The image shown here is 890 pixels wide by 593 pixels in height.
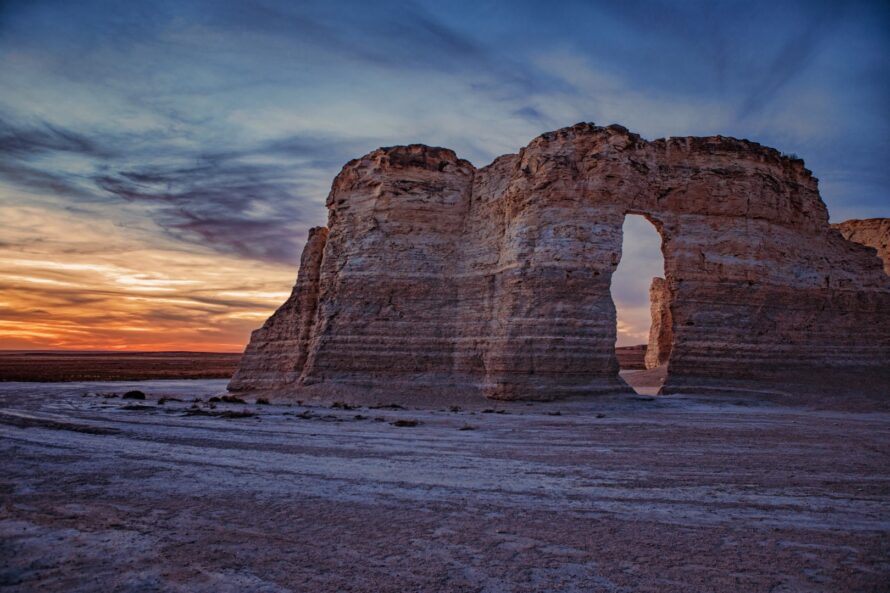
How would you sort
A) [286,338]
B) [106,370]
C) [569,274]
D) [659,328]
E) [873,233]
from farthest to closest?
1. [106,370]
2. [873,233]
3. [659,328]
4. [286,338]
5. [569,274]

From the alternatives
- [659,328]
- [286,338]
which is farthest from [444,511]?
[659,328]

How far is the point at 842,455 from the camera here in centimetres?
754

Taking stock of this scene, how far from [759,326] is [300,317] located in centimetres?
1616

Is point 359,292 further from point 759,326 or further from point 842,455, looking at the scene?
point 842,455

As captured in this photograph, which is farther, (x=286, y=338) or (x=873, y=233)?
(x=873, y=233)

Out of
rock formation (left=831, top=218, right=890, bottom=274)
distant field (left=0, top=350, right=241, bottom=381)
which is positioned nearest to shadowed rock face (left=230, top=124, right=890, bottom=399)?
rock formation (left=831, top=218, right=890, bottom=274)

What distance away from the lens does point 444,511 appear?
16.2 ft

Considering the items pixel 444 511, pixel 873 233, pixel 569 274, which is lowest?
pixel 444 511

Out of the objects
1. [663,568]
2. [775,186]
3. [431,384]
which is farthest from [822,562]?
[775,186]

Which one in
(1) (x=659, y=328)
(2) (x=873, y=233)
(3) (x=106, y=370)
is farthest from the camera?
(3) (x=106, y=370)

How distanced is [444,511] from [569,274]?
12.8 meters

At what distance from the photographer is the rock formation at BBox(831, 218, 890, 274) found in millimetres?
27734

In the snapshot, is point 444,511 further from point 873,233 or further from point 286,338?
point 873,233

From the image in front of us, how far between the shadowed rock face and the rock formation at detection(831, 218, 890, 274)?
9.28 metres
